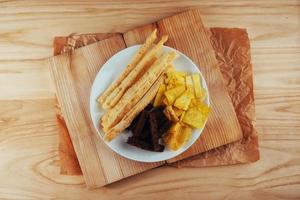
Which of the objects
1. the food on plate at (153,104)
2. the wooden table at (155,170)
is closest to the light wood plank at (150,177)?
the wooden table at (155,170)

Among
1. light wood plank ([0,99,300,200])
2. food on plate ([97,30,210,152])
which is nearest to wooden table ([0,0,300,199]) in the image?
light wood plank ([0,99,300,200])

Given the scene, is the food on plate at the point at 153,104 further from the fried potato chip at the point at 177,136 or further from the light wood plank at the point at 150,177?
the light wood plank at the point at 150,177

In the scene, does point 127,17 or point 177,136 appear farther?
point 127,17

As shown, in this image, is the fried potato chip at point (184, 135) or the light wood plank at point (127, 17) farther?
the light wood plank at point (127, 17)

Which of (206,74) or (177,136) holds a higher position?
(206,74)

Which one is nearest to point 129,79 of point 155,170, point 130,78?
point 130,78

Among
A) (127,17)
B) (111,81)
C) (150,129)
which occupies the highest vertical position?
(127,17)

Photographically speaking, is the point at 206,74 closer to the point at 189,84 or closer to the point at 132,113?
the point at 189,84

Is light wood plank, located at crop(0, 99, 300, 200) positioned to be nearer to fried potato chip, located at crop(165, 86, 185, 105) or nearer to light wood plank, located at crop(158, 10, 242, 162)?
light wood plank, located at crop(158, 10, 242, 162)

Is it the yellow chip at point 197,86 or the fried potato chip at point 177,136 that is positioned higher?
the yellow chip at point 197,86
